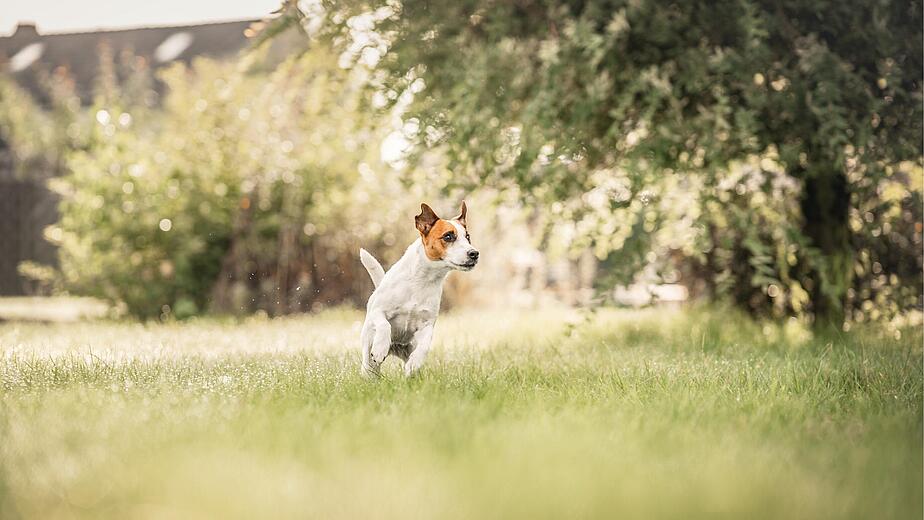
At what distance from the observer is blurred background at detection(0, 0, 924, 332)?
5.17 metres

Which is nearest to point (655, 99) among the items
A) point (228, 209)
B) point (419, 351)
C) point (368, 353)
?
point (419, 351)

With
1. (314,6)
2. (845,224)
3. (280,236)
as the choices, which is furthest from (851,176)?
(280,236)

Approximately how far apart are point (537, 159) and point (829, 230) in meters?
2.17

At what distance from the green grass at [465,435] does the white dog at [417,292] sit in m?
0.16

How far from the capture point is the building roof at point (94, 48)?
68.0 ft

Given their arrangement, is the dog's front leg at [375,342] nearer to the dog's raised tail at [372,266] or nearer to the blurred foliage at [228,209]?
the dog's raised tail at [372,266]

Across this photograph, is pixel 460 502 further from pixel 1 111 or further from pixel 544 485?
pixel 1 111

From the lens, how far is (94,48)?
22.6 meters

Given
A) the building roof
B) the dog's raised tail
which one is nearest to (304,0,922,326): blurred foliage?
the dog's raised tail

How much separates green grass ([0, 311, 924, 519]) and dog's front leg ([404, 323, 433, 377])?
0.07m

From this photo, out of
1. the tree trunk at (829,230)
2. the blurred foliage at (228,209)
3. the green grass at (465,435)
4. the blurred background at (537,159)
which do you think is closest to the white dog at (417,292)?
the green grass at (465,435)

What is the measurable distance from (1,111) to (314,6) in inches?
583

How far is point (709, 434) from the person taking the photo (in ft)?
9.41

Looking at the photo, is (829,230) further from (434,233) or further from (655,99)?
(434,233)
